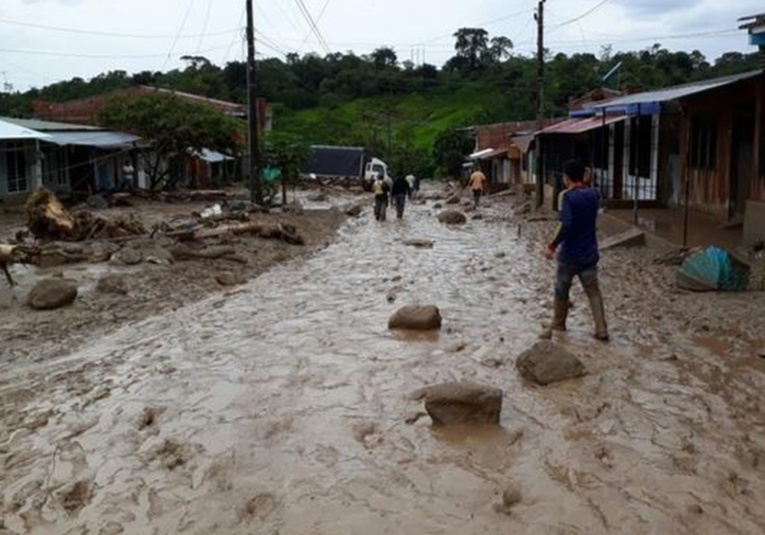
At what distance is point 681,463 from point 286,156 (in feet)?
81.3

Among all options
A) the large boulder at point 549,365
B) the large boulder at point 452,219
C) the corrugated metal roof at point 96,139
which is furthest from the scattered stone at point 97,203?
the large boulder at point 549,365

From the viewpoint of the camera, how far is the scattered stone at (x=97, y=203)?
27.9m

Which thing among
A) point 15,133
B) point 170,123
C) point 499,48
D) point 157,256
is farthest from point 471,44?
point 157,256

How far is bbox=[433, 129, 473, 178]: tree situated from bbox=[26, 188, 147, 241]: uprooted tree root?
1661 inches

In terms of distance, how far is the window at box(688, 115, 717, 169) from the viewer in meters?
18.7

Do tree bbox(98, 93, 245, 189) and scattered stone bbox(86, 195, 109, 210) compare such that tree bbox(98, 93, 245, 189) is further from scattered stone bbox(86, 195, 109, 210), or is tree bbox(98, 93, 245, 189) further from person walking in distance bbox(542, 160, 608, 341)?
person walking in distance bbox(542, 160, 608, 341)

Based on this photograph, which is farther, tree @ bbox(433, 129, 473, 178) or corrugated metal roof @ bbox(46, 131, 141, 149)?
tree @ bbox(433, 129, 473, 178)

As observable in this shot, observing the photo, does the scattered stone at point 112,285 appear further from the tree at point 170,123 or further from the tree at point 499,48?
the tree at point 499,48

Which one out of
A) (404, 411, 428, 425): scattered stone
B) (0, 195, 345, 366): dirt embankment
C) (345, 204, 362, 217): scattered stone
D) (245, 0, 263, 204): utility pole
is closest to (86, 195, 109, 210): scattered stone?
(245, 0, 263, 204): utility pole

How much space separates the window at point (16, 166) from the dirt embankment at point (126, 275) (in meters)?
7.47

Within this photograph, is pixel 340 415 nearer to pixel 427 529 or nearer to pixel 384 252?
pixel 427 529

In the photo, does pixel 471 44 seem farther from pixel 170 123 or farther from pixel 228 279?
pixel 228 279

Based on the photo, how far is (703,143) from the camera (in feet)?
63.6

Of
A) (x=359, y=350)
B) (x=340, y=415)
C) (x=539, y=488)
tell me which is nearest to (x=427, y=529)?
(x=539, y=488)
